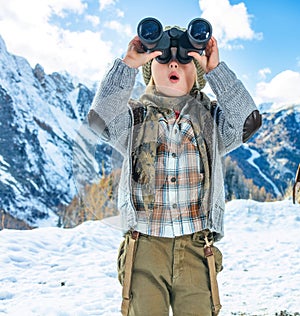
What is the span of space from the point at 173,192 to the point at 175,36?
0.66 metres

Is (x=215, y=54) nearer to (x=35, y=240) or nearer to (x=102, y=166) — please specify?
(x=102, y=166)

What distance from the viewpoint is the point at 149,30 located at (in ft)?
5.64

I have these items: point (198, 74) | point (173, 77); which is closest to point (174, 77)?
point (173, 77)

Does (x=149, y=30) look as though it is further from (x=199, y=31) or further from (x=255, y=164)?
(x=255, y=164)

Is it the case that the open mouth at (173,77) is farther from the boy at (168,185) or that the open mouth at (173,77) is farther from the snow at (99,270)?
the snow at (99,270)

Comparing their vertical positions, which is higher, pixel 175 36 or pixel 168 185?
pixel 175 36

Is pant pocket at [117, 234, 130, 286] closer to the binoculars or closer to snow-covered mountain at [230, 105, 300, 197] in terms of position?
the binoculars

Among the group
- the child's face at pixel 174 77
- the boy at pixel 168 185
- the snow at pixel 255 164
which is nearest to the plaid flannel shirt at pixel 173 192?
the boy at pixel 168 185

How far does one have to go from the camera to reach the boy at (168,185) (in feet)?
5.61

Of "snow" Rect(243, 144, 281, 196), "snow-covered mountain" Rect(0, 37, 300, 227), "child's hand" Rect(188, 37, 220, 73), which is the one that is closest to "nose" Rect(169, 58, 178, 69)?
"child's hand" Rect(188, 37, 220, 73)

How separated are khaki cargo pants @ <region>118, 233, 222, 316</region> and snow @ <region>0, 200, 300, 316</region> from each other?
20cm

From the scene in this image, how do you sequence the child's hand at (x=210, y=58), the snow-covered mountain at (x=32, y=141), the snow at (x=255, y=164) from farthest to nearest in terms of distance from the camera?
the snow at (x=255, y=164), the snow-covered mountain at (x=32, y=141), the child's hand at (x=210, y=58)

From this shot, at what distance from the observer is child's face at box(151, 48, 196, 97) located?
1861 mm

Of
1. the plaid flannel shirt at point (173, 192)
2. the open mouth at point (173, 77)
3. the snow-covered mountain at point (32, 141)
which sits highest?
the snow-covered mountain at point (32, 141)
